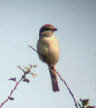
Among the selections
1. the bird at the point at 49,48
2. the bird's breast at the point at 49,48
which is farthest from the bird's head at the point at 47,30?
the bird's breast at the point at 49,48

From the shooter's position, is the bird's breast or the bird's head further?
the bird's head

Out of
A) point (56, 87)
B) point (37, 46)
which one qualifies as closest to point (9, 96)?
point (56, 87)

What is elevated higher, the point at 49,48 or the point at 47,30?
the point at 47,30

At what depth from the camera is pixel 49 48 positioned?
4.50 meters

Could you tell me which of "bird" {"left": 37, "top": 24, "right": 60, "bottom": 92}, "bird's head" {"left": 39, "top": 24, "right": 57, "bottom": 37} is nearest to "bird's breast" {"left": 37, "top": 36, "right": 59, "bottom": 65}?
"bird" {"left": 37, "top": 24, "right": 60, "bottom": 92}

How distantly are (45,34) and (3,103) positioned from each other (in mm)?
2925

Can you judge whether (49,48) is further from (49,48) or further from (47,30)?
(47,30)

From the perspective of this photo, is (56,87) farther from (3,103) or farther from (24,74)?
(3,103)

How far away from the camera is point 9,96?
2.35m

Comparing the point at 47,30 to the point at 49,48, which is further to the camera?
the point at 47,30

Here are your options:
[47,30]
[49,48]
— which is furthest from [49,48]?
[47,30]

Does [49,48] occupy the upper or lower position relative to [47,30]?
lower

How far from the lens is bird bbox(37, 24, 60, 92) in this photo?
4.46 meters

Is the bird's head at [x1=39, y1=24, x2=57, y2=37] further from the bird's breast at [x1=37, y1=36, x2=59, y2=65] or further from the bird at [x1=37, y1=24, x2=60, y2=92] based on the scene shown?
the bird's breast at [x1=37, y1=36, x2=59, y2=65]
